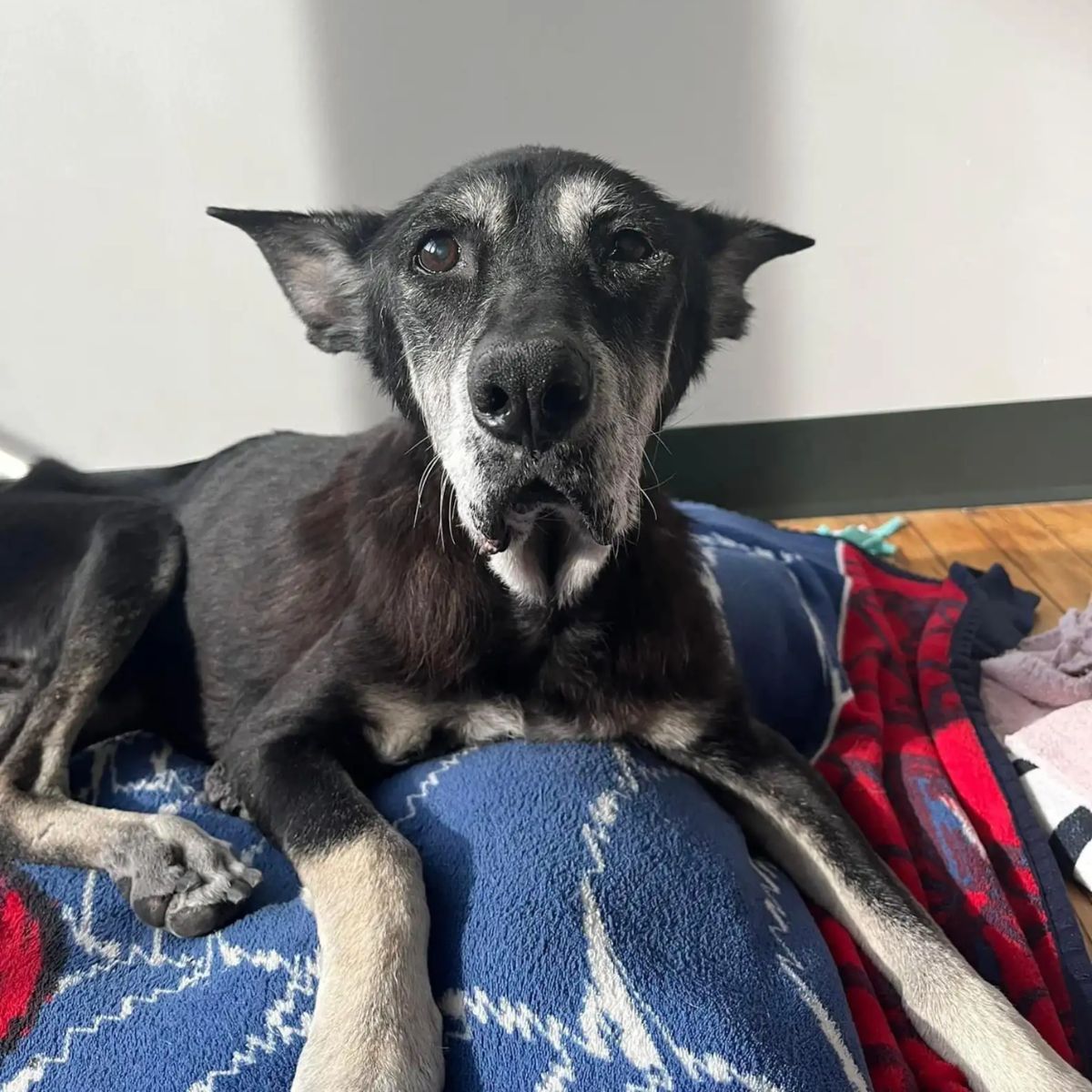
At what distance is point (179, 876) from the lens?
1.49m

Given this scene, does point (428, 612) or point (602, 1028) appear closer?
point (602, 1028)

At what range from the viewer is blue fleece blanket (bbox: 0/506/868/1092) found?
1.20m

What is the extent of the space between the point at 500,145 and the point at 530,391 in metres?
2.36

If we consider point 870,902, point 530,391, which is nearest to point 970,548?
point 870,902

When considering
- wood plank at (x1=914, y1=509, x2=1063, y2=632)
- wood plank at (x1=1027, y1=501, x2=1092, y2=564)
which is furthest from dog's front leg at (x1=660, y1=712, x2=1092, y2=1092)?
wood plank at (x1=1027, y1=501, x2=1092, y2=564)

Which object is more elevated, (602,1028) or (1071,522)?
(602,1028)

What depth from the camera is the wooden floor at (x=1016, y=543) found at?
311 centimetres

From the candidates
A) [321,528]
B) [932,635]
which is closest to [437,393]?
[321,528]

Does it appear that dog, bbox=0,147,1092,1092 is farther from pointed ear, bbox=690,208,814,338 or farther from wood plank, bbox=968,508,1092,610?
wood plank, bbox=968,508,1092,610

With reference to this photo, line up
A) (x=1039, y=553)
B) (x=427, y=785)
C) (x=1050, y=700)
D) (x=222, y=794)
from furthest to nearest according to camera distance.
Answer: (x=1039, y=553)
(x=1050, y=700)
(x=222, y=794)
(x=427, y=785)

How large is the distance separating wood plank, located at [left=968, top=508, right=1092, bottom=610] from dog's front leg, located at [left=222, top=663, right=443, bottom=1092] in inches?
101

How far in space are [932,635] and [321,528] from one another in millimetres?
1773

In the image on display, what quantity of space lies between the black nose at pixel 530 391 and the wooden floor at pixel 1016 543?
2.21 metres

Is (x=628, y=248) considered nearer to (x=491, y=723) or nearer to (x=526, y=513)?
(x=526, y=513)
